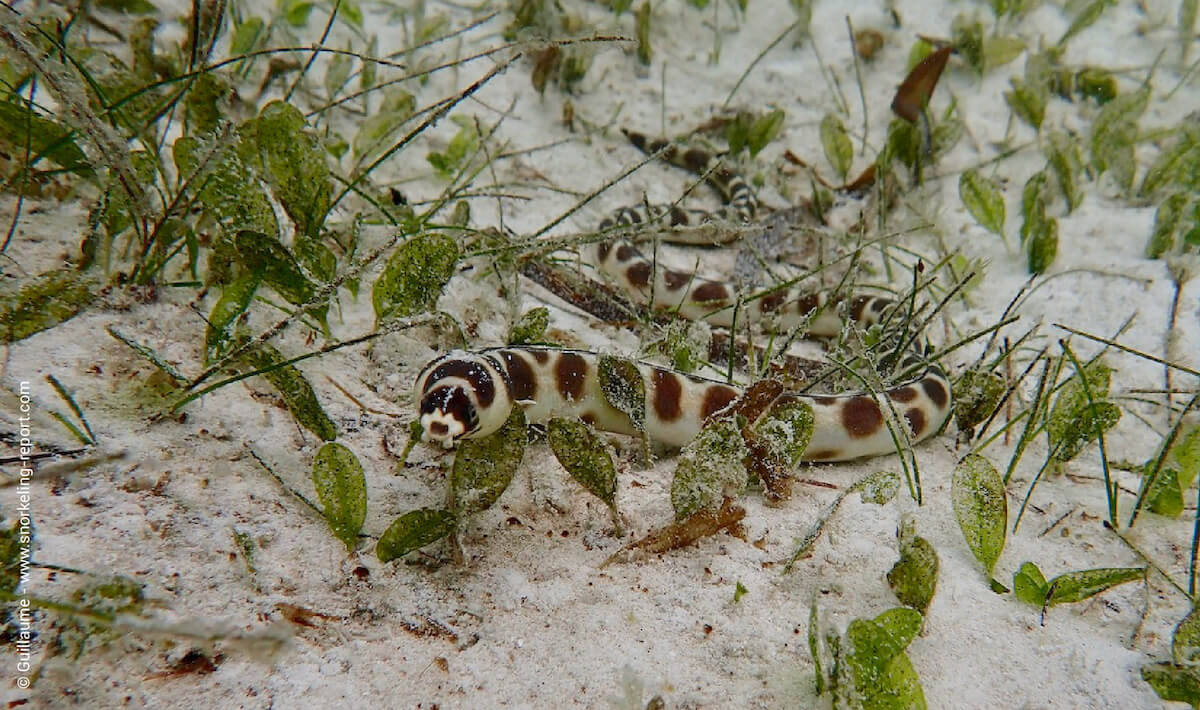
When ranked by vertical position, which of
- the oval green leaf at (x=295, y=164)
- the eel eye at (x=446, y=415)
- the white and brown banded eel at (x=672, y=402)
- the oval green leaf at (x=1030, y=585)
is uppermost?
the oval green leaf at (x=295, y=164)

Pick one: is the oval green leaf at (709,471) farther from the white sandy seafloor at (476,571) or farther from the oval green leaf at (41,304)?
the oval green leaf at (41,304)

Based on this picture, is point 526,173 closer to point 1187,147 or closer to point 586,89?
point 586,89

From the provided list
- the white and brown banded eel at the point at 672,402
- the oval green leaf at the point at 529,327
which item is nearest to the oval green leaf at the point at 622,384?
the white and brown banded eel at the point at 672,402

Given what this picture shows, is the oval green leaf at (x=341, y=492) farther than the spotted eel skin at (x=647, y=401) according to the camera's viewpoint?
No

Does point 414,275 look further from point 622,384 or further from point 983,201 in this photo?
point 983,201

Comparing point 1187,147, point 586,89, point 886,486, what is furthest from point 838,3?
point 886,486

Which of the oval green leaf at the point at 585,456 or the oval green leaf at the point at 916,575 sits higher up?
the oval green leaf at the point at 585,456

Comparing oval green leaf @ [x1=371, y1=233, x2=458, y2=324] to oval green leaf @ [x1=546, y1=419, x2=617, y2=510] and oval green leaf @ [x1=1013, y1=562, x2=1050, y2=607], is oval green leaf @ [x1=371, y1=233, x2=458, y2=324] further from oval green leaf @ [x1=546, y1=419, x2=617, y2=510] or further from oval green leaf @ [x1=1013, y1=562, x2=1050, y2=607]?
oval green leaf @ [x1=1013, y1=562, x2=1050, y2=607]
